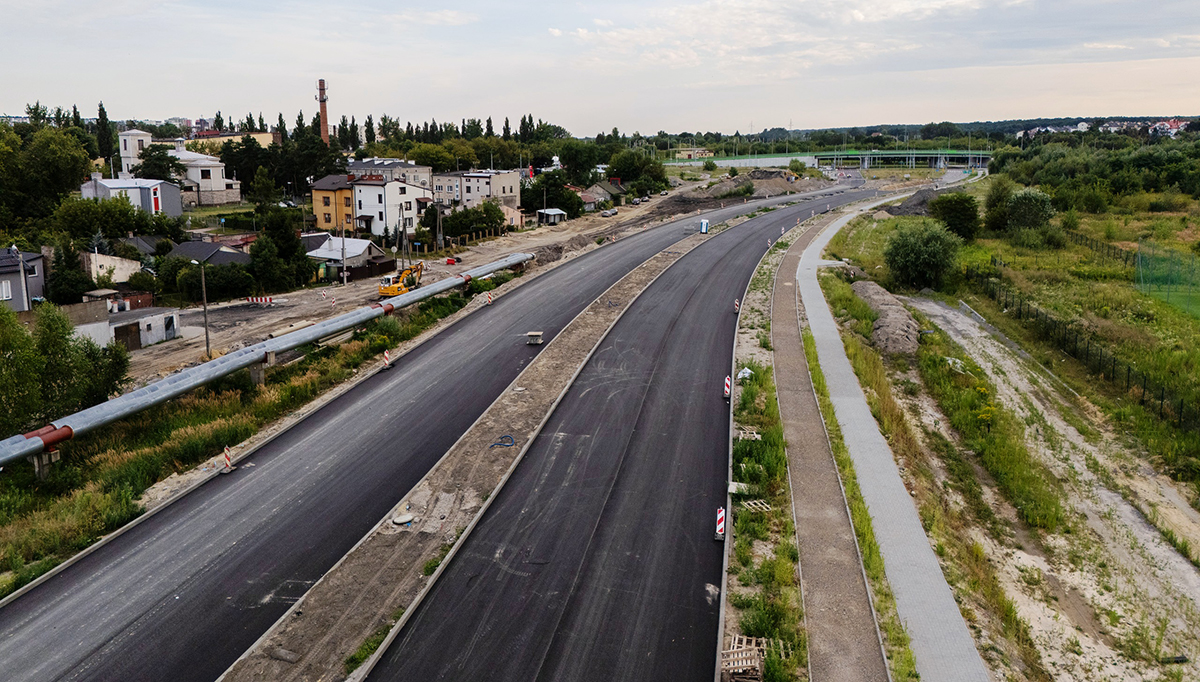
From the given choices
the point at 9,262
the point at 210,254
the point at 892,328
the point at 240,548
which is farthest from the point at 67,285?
the point at 892,328

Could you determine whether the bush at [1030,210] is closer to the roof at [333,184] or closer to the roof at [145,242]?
the roof at [333,184]

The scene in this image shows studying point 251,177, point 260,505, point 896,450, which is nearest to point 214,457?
point 260,505

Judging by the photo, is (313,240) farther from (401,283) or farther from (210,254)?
(401,283)

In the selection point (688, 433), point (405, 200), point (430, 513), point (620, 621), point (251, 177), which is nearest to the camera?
point (620, 621)

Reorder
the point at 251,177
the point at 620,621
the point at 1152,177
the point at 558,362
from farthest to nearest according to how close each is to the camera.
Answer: the point at 251,177 < the point at 1152,177 < the point at 558,362 < the point at 620,621

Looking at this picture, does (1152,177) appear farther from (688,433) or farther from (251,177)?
(251,177)

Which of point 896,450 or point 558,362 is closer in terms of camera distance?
point 896,450
